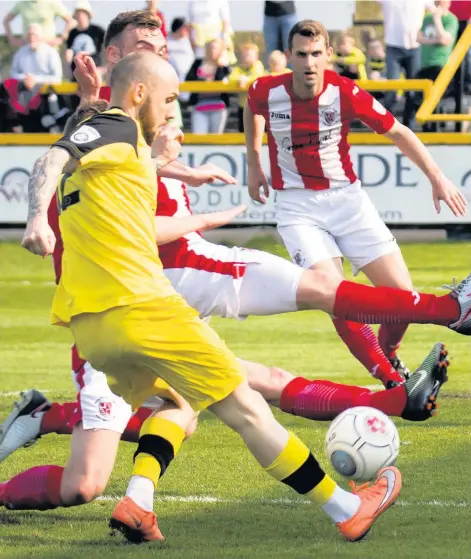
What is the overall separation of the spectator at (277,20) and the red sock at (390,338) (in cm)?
823

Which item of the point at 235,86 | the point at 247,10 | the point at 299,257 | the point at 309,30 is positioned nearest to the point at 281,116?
the point at 309,30

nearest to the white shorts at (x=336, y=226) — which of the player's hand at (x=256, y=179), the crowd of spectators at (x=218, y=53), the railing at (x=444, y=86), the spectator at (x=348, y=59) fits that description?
the player's hand at (x=256, y=179)

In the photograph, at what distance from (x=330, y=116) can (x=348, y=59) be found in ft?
25.6

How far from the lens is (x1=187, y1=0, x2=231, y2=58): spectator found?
1555cm

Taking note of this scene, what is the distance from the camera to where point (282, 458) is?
435 cm

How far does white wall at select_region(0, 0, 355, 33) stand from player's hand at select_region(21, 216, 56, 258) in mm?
12119

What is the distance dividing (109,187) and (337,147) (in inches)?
133

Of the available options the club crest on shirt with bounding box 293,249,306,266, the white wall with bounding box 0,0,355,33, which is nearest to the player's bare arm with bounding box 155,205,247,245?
the club crest on shirt with bounding box 293,249,306,266

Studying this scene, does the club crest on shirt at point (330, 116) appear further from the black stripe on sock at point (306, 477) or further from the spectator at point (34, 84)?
the spectator at point (34, 84)

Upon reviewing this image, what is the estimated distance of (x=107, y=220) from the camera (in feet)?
13.9

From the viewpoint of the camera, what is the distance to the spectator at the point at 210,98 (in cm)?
1493

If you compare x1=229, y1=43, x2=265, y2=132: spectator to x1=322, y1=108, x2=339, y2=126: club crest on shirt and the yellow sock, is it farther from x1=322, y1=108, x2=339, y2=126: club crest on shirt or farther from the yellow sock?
the yellow sock

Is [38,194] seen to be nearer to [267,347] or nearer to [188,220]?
[188,220]

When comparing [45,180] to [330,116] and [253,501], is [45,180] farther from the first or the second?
[330,116]
